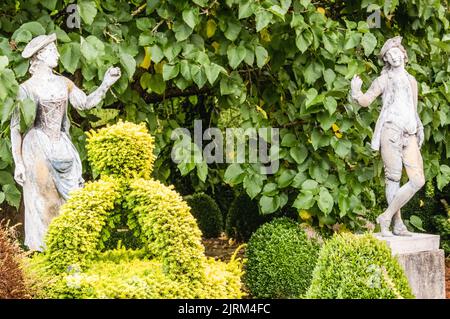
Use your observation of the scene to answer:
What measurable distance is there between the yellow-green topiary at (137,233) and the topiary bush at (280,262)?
223 centimetres

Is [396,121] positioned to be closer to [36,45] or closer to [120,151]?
[120,151]

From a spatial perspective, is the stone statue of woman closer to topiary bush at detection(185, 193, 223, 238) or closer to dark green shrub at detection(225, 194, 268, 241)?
dark green shrub at detection(225, 194, 268, 241)

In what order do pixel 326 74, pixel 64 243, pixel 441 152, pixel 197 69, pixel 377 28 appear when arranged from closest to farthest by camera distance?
pixel 64 243 < pixel 197 69 < pixel 326 74 < pixel 377 28 < pixel 441 152

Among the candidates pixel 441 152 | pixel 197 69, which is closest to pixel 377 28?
pixel 441 152

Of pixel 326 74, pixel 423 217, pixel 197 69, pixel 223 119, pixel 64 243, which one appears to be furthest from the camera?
pixel 223 119

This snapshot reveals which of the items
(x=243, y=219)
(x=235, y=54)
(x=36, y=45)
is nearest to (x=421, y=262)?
(x=235, y=54)

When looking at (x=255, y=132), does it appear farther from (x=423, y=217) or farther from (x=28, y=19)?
(x=423, y=217)

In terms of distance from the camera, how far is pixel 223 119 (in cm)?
1106

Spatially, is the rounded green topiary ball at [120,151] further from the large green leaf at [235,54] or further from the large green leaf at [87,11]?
the large green leaf at [235,54]

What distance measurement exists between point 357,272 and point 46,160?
7.57 ft

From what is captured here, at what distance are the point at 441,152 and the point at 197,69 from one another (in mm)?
3067

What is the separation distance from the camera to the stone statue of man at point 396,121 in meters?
6.71

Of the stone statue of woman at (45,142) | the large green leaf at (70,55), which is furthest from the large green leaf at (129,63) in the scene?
the stone statue of woman at (45,142)
